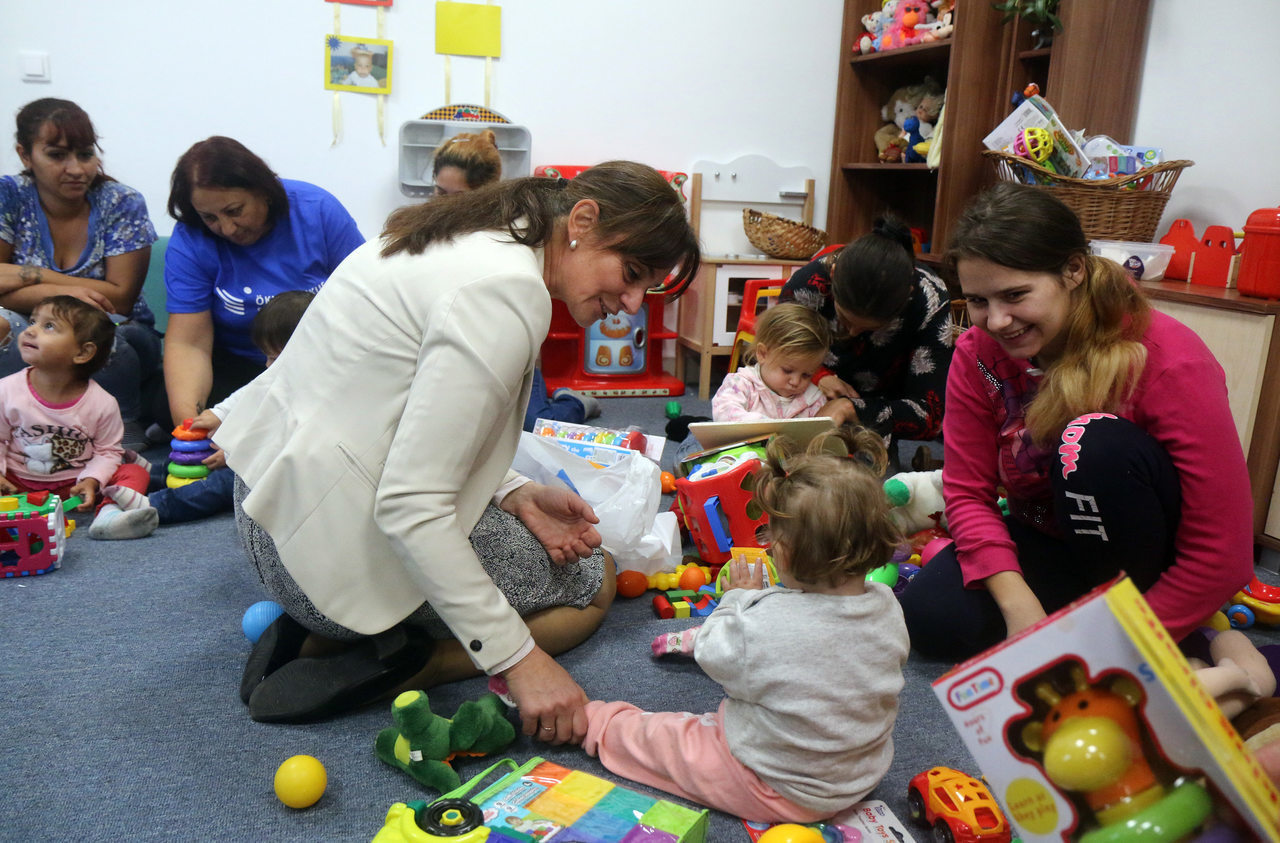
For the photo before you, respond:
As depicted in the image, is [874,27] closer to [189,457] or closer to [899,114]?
[899,114]

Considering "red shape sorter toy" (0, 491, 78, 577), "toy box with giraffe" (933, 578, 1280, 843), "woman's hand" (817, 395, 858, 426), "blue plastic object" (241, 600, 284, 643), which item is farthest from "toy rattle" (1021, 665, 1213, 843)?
"red shape sorter toy" (0, 491, 78, 577)

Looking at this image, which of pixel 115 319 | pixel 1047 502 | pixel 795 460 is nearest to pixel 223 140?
pixel 115 319

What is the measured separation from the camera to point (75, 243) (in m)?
2.48

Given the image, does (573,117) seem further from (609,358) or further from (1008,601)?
(1008,601)

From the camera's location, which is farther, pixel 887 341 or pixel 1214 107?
pixel 1214 107

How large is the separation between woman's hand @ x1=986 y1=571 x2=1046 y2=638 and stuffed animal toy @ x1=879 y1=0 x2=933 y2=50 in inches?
94.7

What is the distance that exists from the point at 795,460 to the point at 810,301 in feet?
3.97

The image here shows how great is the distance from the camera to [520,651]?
1.08 m

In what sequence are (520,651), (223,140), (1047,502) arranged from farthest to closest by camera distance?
(223,140), (1047,502), (520,651)

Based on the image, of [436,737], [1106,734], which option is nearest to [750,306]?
[436,737]

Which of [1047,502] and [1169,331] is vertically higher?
[1169,331]

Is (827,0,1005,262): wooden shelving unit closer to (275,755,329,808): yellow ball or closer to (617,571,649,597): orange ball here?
(617,571,649,597): orange ball

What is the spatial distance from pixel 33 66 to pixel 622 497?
95.4 inches

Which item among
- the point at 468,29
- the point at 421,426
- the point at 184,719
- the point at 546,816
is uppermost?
the point at 468,29
